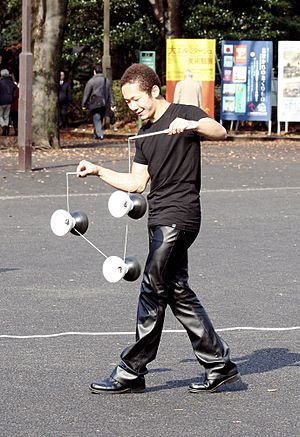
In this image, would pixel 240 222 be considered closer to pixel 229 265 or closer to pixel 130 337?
pixel 229 265

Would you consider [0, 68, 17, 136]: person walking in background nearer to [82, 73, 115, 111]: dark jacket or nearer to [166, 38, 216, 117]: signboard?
[82, 73, 115, 111]: dark jacket

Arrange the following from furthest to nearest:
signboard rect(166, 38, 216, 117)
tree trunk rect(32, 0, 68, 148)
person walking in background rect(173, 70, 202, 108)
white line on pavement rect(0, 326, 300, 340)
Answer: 1. signboard rect(166, 38, 216, 117)
2. person walking in background rect(173, 70, 202, 108)
3. tree trunk rect(32, 0, 68, 148)
4. white line on pavement rect(0, 326, 300, 340)

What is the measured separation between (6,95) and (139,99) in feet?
103

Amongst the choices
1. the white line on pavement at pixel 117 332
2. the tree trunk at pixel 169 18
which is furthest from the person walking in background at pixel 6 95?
the white line on pavement at pixel 117 332

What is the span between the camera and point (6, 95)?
38.1 meters

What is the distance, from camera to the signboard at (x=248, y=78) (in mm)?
37312

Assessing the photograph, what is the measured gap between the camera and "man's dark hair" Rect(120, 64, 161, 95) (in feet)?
23.3

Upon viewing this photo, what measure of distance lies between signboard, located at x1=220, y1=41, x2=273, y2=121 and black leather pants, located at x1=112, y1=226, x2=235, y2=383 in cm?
3025

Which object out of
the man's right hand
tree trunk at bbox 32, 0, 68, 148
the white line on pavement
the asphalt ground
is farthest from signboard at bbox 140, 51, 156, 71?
the man's right hand

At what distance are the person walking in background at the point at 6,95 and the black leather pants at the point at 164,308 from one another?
3108cm

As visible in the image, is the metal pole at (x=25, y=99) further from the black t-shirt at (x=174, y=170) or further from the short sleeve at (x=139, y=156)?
the black t-shirt at (x=174, y=170)

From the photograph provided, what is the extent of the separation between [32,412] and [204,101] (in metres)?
30.2

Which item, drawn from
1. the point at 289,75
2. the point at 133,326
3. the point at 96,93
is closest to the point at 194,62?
the point at 289,75

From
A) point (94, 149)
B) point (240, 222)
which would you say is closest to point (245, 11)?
point (94, 149)
